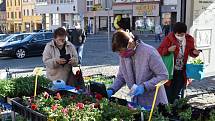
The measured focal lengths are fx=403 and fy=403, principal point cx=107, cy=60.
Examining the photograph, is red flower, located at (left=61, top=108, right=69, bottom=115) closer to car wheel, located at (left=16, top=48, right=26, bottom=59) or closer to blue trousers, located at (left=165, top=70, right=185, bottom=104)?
blue trousers, located at (left=165, top=70, right=185, bottom=104)

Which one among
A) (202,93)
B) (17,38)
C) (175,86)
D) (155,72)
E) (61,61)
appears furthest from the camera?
(17,38)

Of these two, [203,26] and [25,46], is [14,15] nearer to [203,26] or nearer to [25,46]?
[25,46]

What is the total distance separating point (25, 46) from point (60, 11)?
38372 mm

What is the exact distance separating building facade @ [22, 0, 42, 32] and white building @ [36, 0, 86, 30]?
3666 millimetres

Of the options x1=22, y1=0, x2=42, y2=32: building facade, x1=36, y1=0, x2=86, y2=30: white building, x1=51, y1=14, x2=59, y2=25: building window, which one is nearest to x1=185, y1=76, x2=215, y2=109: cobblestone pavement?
x1=36, y1=0, x2=86, y2=30: white building

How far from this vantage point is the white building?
55031 mm

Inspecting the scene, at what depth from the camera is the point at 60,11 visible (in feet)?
191

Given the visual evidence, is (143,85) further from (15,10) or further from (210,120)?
(15,10)

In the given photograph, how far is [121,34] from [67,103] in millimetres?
776

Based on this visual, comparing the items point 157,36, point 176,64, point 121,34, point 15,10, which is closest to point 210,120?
point 121,34

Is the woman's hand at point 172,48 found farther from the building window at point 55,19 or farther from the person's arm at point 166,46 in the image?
the building window at point 55,19

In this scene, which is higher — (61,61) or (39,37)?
(61,61)

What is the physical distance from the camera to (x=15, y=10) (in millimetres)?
74125

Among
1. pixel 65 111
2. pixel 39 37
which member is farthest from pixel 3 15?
pixel 65 111
